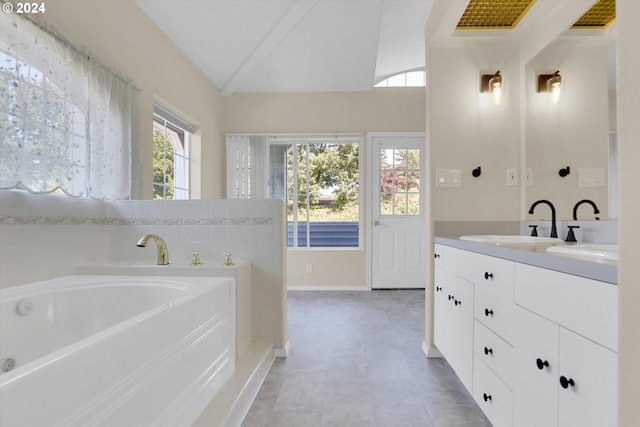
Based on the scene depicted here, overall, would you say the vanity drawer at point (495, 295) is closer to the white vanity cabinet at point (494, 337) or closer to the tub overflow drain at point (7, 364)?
the white vanity cabinet at point (494, 337)

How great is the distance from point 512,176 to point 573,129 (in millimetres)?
546

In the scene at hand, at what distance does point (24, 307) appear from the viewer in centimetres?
149

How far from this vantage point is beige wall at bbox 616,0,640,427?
0.54 metres

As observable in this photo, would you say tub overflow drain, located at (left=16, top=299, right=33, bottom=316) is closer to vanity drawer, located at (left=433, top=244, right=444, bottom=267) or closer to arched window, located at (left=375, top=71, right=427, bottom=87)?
vanity drawer, located at (left=433, top=244, right=444, bottom=267)

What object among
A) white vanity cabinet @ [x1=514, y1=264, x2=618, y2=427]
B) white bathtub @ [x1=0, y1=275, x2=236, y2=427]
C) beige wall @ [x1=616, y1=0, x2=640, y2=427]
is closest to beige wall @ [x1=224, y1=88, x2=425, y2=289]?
white bathtub @ [x1=0, y1=275, x2=236, y2=427]

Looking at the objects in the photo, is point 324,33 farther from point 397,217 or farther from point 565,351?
point 565,351

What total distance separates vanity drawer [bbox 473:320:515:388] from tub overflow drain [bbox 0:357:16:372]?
1.95 meters

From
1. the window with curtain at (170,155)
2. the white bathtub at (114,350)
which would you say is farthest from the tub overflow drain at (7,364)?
the window with curtain at (170,155)

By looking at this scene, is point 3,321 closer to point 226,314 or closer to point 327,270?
point 226,314

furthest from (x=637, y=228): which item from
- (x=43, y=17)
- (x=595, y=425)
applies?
(x=43, y=17)

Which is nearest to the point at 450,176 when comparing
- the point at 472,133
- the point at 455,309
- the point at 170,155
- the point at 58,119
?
the point at 472,133

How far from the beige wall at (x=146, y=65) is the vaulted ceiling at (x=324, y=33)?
16 cm

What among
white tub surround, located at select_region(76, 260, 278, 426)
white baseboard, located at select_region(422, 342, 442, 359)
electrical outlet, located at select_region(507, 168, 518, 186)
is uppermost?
electrical outlet, located at select_region(507, 168, 518, 186)

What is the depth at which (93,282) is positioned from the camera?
5.98 ft
